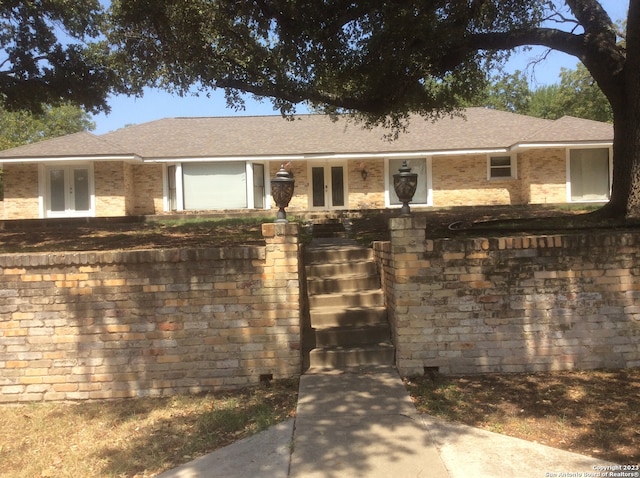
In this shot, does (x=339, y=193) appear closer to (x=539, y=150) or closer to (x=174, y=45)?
(x=539, y=150)

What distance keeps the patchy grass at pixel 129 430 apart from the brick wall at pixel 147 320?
0.24 meters

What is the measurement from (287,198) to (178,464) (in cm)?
291

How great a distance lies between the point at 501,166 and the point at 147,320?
49.6ft

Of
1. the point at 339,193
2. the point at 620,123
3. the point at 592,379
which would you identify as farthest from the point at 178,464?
the point at 339,193

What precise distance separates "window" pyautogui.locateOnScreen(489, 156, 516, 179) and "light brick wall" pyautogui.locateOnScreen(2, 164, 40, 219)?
632 inches

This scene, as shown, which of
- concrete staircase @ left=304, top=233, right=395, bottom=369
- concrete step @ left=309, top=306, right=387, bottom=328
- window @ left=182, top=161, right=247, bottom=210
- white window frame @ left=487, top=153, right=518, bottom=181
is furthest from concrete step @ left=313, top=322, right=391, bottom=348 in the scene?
white window frame @ left=487, top=153, right=518, bottom=181

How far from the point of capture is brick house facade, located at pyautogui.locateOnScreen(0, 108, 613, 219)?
16.6 meters

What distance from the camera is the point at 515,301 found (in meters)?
5.23

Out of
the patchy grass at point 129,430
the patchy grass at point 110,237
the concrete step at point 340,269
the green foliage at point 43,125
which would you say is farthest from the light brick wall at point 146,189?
the green foliage at point 43,125

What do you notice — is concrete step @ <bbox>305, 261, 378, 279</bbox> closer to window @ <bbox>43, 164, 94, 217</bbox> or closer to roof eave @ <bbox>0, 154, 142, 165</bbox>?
roof eave @ <bbox>0, 154, 142, 165</bbox>

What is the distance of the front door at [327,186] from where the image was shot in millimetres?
18016

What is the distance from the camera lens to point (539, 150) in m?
16.6

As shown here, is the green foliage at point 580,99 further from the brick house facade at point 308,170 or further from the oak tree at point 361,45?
the oak tree at point 361,45

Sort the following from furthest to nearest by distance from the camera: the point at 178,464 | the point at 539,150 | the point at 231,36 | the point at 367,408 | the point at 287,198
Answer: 1. the point at 539,150
2. the point at 231,36
3. the point at 287,198
4. the point at 367,408
5. the point at 178,464
